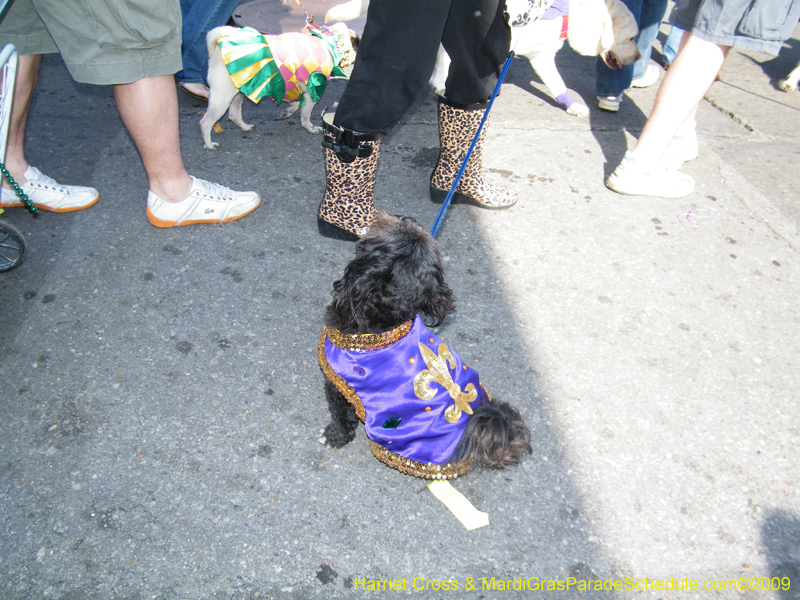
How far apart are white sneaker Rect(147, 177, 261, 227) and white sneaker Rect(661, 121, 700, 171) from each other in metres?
3.22

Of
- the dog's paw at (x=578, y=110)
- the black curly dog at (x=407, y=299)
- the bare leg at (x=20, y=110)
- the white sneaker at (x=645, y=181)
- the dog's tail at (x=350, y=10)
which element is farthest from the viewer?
the dog's paw at (x=578, y=110)

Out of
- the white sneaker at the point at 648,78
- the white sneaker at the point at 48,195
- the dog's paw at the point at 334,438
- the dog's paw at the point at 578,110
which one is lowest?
the white sneaker at the point at 48,195

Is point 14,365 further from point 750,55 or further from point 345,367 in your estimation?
point 750,55

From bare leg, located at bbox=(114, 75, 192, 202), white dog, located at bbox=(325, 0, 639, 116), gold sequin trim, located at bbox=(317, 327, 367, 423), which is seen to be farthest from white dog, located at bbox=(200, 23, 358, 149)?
gold sequin trim, located at bbox=(317, 327, 367, 423)

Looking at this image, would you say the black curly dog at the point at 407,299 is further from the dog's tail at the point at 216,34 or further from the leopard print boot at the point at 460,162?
the dog's tail at the point at 216,34

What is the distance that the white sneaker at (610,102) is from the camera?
4539 mm

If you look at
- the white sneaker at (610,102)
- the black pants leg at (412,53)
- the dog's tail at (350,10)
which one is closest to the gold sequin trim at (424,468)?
the black pants leg at (412,53)

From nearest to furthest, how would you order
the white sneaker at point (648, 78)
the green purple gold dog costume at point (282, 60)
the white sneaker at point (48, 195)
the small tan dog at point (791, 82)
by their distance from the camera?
the white sneaker at point (48, 195)
the green purple gold dog costume at point (282, 60)
the white sneaker at point (648, 78)
the small tan dog at point (791, 82)

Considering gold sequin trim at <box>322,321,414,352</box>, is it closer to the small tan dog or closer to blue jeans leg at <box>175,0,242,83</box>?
blue jeans leg at <box>175,0,242,83</box>

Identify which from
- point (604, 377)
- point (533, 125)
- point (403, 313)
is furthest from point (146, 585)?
point (533, 125)

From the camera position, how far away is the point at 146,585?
1.54 m

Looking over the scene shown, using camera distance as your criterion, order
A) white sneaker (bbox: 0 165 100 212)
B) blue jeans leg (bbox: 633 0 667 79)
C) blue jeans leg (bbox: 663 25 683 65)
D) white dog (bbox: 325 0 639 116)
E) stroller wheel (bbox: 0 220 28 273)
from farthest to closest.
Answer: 1. blue jeans leg (bbox: 663 25 683 65)
2. blue jeans leg (bbox: 633 0 667 79)
3. white dog (bbox: 325 0 639 116)
4. white sneaker (bbox: 0 165 100 212)
5. stroller wheel (bbox: 0 220 28 273)

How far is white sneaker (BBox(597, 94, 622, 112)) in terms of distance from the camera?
4.54 meters

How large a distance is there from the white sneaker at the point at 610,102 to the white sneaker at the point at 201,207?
11.7 feet
